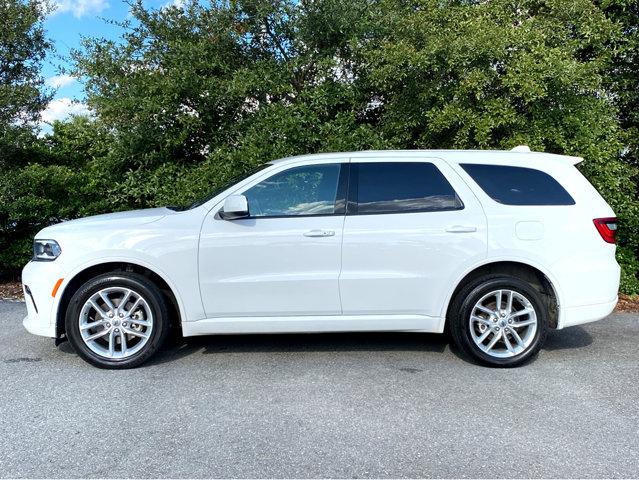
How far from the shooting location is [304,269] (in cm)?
452

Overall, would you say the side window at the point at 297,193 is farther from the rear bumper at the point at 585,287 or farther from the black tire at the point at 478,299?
the rear bumper at the point at 585,287

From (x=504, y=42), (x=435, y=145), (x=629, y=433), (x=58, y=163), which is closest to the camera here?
(x=629, y=433)

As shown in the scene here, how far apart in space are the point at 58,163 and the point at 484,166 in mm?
6769

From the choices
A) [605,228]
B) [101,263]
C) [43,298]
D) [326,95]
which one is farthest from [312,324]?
[326,95]

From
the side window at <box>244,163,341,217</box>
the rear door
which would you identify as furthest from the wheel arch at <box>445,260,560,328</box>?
the side window at <box>244,163,341,217</box>

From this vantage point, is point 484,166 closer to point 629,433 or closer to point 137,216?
point 629,433

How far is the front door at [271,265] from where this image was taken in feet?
14.8

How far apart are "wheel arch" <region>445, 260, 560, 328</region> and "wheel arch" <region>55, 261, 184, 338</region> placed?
2.40m

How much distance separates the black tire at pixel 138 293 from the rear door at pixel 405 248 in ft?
5.13

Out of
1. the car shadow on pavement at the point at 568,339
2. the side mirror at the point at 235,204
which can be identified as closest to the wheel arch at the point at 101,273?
the side mirror at the point at 235,204

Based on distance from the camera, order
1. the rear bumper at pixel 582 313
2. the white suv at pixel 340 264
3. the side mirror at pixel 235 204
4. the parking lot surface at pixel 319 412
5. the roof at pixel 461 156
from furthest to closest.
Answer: the roof at pixel 461 156 < the rear bumper at pixel 582 313 < the white suv at pixel 340 264 < the side mirror at pixel 235 204 < the parking lot surface at pixel 319 412

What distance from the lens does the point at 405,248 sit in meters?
4.50

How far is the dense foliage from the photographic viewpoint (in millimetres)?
6844

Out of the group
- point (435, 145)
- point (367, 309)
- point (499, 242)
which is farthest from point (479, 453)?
point (435, 145)
